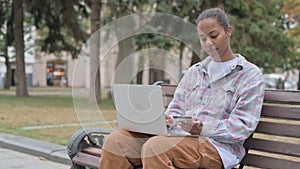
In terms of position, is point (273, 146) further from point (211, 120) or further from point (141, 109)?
point (141, 109)

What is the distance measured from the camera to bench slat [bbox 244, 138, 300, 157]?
9.97ft

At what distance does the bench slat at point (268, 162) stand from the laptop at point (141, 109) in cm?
55

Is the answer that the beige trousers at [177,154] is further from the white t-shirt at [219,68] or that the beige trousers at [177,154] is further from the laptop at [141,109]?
the white t-shirt at [219,68]

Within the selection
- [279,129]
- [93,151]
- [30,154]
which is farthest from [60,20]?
[279,129]

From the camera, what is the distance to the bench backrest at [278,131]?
3.04 metres

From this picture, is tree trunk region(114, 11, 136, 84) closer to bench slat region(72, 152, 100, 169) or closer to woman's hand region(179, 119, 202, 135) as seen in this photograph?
woman's hand region(179, 119, 202, 135)

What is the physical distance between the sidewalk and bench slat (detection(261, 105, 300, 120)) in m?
3.05

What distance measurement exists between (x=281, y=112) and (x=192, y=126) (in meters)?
0.64

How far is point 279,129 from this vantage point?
123 inches

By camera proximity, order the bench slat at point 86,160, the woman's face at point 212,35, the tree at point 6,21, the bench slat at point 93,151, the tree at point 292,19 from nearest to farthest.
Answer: the woman's face at point 212,35 → the bench slat at point 86,160 → the bench slat at point 93,151 → the tree at point 292,19 → the tree at point 6,21

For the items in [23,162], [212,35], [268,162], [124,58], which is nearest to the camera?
[212,35]

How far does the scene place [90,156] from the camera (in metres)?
3.59

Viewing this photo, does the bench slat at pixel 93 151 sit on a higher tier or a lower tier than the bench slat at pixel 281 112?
lower

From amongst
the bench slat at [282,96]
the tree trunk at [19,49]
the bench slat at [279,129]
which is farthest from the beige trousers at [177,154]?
the tree trunk at [19,49]
